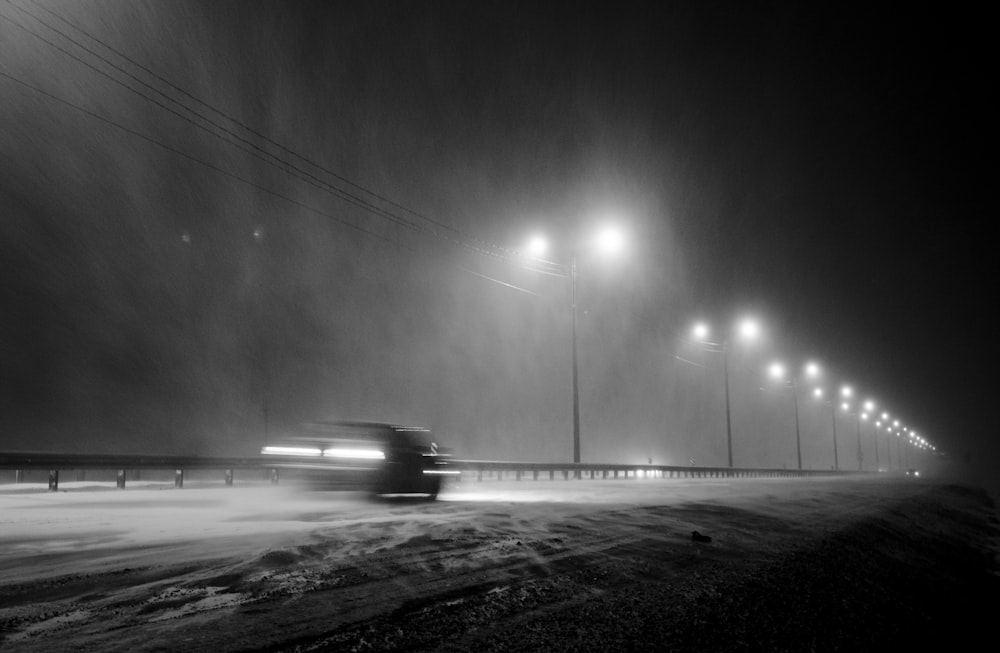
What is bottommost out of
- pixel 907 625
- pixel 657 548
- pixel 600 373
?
pixel 907 625

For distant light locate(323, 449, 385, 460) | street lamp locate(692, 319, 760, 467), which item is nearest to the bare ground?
distant light locate(323, 449, 385, 460)

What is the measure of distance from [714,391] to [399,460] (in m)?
74.2

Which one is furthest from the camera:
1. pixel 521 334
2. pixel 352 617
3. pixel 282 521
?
pixel 521 334

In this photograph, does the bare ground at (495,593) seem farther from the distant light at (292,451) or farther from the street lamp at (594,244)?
the street lamp at (594,244)

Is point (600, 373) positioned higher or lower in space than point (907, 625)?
higher

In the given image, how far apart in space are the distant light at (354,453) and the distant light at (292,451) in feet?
0.55

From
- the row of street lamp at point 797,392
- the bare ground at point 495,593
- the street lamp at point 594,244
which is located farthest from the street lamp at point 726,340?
the bare ground at point 495,593

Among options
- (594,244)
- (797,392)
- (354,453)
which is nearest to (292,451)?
(354,453)

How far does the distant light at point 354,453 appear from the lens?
12922 mm

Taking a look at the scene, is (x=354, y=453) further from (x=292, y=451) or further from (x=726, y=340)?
(x=726, y=340)

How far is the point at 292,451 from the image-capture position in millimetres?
13031

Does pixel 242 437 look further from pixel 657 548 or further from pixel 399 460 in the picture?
pixel 657 548

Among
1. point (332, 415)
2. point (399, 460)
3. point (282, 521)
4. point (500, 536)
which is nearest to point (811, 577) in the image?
point (500, 536)

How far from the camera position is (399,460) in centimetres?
1352
